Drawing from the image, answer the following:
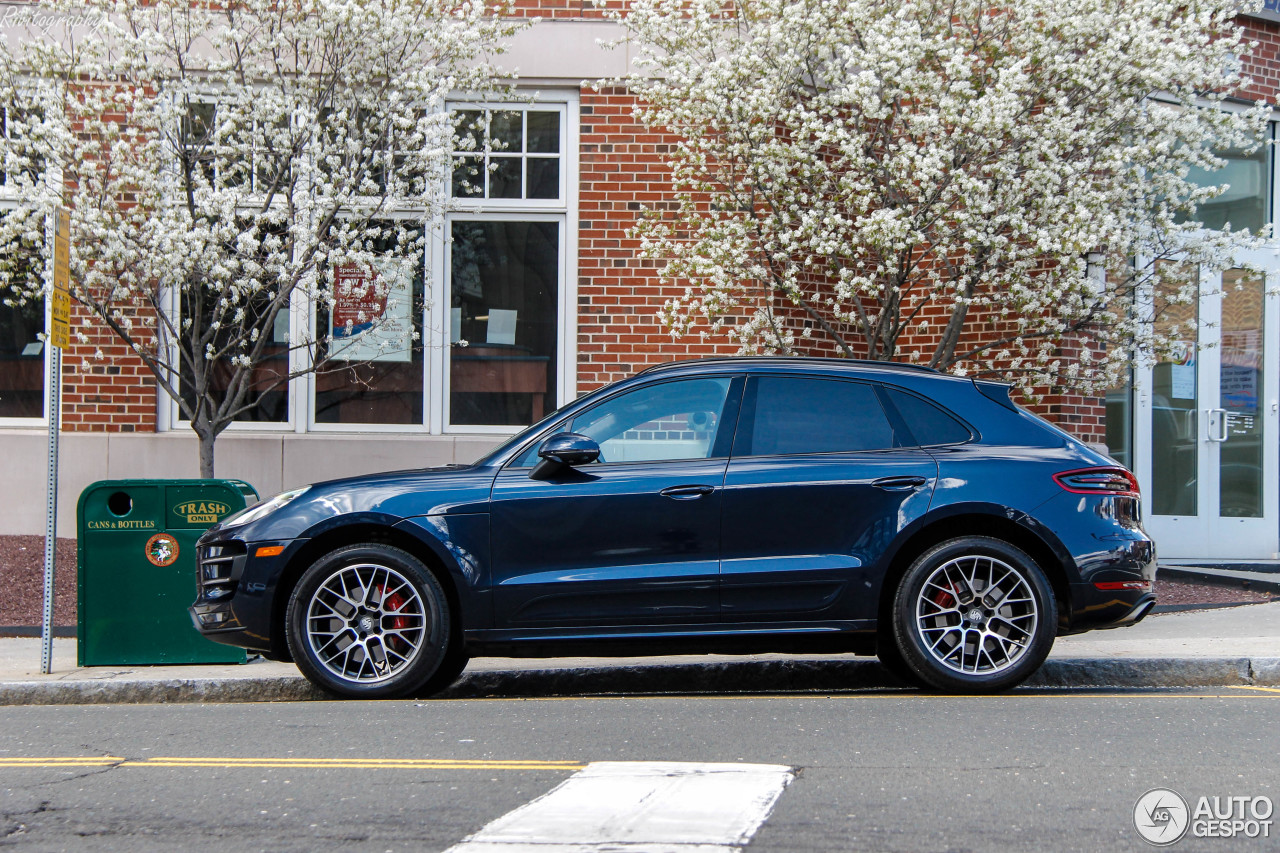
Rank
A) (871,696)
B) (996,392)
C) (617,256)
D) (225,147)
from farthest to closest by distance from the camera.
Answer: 1. (617,256)
2. (225,147)
3. (996,392)
4. (871,696)

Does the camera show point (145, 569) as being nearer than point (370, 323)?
Yes

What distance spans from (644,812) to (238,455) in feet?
27.3

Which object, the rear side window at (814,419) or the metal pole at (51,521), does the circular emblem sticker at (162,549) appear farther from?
the rear side window at (814,419)

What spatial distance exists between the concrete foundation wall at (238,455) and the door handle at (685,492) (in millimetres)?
5317

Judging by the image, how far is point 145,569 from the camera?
768 centimetres

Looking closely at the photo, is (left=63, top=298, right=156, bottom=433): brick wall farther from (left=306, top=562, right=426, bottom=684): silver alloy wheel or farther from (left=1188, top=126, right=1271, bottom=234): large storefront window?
(left=1188, top=126, right=1271, bottom=234): large storefront window

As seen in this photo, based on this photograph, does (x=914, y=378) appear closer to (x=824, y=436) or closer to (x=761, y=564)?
(x=824, y=436)

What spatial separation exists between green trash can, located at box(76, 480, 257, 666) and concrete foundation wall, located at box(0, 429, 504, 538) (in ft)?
12.8

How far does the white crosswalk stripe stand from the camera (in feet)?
12.6

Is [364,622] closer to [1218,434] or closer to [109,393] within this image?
[109,393]

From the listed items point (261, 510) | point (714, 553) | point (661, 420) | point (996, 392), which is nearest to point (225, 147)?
point (261, 510)

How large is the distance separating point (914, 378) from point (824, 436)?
0.57m

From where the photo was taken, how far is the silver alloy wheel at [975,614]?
21.3 ft

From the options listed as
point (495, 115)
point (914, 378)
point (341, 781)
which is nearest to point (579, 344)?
point (495, 115)
